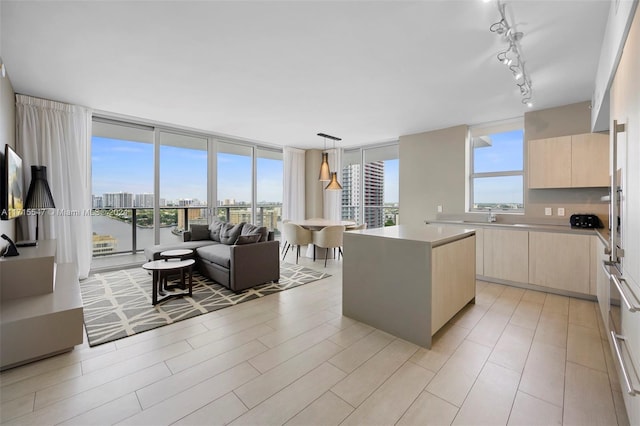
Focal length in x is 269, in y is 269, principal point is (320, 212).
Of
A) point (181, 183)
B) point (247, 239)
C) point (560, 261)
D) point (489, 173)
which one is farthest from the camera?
point (181, 183)

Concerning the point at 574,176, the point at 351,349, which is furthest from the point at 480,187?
the point at 351,349

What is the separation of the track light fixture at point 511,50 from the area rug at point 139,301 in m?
3.49

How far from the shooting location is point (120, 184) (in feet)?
16.2

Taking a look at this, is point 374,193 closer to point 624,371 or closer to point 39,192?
point 624,371

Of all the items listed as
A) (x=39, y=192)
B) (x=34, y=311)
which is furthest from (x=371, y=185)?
(x=34, y=311)

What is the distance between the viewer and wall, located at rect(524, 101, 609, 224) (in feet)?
12.0

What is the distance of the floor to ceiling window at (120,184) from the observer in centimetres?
473

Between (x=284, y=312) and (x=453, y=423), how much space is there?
6.00 ft

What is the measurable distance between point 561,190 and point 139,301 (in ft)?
19.1

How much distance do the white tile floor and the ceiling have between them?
2618mm

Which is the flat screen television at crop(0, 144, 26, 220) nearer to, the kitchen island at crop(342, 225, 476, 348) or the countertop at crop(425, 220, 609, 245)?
the kitchen island at crop(342, 225, 476, 348)

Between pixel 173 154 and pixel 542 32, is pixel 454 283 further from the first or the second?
pixel 173 154

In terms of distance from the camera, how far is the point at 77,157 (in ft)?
13.2

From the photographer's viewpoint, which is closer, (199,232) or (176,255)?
(176,255)
